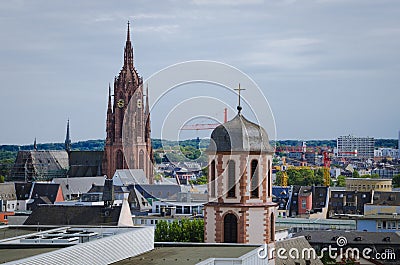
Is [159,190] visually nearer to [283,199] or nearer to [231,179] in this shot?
[283,199]

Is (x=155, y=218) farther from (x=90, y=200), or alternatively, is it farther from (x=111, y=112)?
(x=111, y=112)

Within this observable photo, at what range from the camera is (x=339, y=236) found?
3445 inches

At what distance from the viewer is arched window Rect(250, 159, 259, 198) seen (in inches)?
2151

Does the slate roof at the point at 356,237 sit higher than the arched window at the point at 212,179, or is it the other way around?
the arched window at the point at 212,179

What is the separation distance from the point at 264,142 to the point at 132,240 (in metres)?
10.0

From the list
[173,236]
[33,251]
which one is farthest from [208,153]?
[173,236]

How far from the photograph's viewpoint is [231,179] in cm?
5484

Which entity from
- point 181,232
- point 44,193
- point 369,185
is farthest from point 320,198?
point 181,232

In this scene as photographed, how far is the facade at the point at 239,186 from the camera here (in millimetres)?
54250

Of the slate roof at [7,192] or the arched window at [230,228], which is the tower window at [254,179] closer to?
the arched window at [230,228]

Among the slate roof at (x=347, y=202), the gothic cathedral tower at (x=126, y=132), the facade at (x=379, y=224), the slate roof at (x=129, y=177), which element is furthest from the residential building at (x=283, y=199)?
the gothic cathedral tower at (x=126, y=132)

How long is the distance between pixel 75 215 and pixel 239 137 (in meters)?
39.6

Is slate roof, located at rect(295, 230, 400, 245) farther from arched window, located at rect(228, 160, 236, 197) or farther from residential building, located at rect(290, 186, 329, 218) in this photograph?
residential building, located at rect(290, 186, 329, 218)

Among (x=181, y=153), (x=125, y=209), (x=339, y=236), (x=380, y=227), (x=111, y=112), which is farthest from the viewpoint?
(x=111, y=112)
